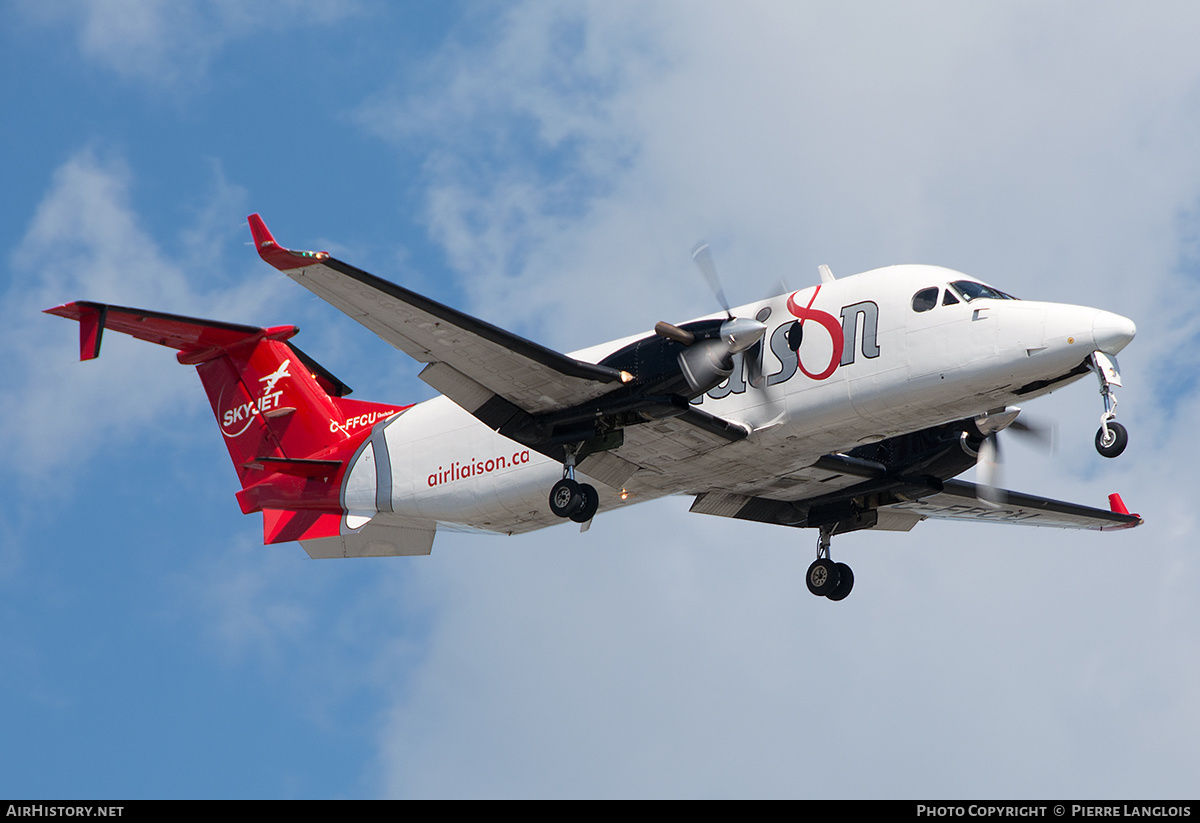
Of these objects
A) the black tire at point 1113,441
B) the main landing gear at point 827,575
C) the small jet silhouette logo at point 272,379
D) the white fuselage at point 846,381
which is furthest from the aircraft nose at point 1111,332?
the small jet silhouette logo at point 272,379

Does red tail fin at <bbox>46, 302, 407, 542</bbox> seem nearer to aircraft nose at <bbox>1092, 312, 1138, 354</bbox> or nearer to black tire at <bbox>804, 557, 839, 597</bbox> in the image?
black tire at <bbox>804, 557, 839, 597</bbox>

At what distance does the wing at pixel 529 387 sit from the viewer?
17.2 meters

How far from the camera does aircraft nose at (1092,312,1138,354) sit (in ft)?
54.6

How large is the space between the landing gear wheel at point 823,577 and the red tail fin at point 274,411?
7.94 meters

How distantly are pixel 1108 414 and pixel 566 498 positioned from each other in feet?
24.1

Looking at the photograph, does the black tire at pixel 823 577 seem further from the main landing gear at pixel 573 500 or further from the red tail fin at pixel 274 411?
the red tail fin at pixel 274 411

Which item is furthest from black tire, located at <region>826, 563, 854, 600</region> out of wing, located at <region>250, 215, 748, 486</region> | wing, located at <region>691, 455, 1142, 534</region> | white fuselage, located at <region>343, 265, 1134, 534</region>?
wing, located at <region>250, 215, 748, 486</region>

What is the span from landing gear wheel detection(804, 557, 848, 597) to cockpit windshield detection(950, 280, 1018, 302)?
21.7 feet

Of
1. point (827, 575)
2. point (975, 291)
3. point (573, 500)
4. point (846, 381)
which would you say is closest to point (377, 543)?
point (573, 500)

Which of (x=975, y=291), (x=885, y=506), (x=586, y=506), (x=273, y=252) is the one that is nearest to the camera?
(x=273, y=252)

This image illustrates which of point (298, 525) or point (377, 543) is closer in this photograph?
point (377, 543)

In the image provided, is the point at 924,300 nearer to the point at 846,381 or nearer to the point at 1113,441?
the point at 846,381

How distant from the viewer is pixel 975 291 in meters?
17.7
